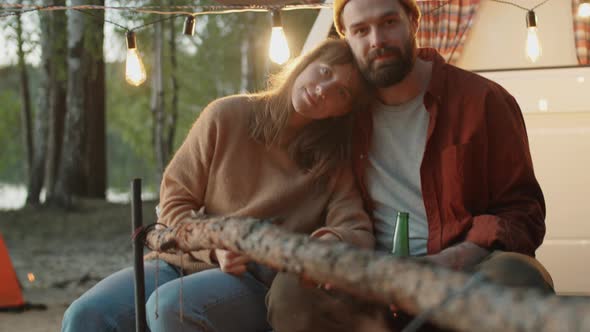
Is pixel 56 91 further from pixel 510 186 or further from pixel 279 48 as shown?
pixel 510 186

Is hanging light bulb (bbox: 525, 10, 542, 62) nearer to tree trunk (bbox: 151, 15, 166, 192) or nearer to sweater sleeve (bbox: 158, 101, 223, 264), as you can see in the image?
sweater sleeve (bbox: 158, 101, 223, 264)

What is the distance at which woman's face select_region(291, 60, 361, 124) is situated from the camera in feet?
9.55

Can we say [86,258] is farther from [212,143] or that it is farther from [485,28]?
[212,143]

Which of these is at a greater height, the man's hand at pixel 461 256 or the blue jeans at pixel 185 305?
the man's hand at pixel 461 256

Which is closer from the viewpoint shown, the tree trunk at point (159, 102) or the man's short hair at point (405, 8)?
the man's short hair at point (405, 8)

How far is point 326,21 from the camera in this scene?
5273 mm

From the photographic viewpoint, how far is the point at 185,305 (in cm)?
275

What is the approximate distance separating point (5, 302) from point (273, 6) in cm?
302

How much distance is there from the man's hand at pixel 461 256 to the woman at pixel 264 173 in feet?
0.99

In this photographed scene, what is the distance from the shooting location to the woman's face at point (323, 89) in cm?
291

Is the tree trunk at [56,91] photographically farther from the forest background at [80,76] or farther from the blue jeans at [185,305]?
the blue jeans at [185,305]

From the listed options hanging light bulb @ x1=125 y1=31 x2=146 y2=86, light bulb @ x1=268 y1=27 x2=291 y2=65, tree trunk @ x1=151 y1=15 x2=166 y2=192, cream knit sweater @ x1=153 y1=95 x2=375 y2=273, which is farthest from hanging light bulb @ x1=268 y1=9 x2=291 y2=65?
tree trunk @ x1=151 y1=15 x2=166 y2=192

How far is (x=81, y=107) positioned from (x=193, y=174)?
9499mm

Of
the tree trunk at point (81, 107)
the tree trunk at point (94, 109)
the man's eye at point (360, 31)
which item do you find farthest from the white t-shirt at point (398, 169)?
the tree trunk at point (94, 109)
